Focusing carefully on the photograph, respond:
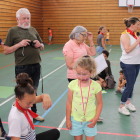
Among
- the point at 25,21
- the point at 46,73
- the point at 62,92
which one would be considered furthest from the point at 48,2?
the point at 25,21

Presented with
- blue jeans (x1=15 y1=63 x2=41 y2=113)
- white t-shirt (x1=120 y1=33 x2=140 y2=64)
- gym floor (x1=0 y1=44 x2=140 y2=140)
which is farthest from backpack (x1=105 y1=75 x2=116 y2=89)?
blue jeans (x1=15 y1=63 x2=41 y2=113)

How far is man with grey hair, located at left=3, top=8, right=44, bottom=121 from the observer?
9.05 ft

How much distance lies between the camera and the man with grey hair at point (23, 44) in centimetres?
276

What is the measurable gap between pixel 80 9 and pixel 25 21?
14555 mm

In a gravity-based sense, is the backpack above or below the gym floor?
above

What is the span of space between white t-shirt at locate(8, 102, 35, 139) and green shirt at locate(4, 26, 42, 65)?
4.44 feet

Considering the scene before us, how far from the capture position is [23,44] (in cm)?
272

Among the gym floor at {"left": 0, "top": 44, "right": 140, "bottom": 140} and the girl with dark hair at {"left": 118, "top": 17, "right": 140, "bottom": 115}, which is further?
the girl with dark hair at {"left": 118, "top": 17, "right": 140, "bottom": 115}

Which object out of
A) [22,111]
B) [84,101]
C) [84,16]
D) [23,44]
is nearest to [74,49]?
[23,44]

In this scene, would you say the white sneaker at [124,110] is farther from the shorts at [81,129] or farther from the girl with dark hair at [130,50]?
the shorts at [81,129]

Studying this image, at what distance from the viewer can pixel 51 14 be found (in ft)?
57.1

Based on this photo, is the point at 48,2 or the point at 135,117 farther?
the point at 48,2

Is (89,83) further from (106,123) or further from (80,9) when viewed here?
(80,9)

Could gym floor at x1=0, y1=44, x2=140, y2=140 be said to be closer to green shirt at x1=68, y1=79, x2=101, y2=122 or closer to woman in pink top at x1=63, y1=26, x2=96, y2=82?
green shirt at x1=68, y1=79, x2=101, y2=122
